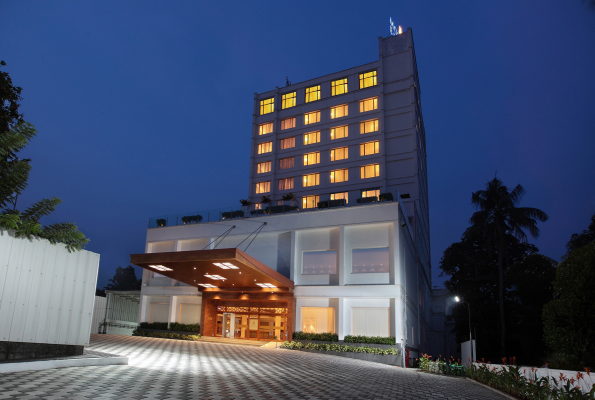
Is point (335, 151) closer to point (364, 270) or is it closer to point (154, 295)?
point (364, 270)

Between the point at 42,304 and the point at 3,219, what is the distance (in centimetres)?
236

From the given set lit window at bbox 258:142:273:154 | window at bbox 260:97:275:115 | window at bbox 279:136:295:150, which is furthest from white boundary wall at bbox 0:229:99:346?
window at bbox 260:97:275:115

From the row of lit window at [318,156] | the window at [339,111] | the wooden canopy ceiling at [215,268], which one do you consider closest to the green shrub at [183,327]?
the wooden canopy ceiling at [215,268]

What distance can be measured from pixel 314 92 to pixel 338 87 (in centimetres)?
285

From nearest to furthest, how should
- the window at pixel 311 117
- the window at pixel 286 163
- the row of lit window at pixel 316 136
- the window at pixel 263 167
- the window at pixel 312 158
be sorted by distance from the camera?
the row of lit window at pixel 316 136 < the window at pixel 312 158 < the window at pixel 311 117 < the window at pixel 286 163 < the window at pixel 263 167

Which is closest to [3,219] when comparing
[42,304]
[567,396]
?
[42,304]

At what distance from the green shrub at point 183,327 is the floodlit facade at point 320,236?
2.24 ft

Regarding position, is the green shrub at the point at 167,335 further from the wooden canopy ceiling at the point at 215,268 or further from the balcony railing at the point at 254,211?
Result: the balcony railing at the point at 254,211

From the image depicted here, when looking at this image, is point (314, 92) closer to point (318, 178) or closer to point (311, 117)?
point (311, 117)

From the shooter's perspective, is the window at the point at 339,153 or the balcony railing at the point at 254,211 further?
the window at the point at 339,153

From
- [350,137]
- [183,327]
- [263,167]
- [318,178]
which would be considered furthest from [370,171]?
[183,327]

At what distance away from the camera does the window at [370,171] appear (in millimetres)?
39625

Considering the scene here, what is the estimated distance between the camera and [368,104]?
4131cm

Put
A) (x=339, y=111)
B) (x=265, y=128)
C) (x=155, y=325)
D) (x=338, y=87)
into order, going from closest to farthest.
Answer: (x=155, y=325) → (x=339, y=111) → (x=338, y=87) → (x=265, y=128)
